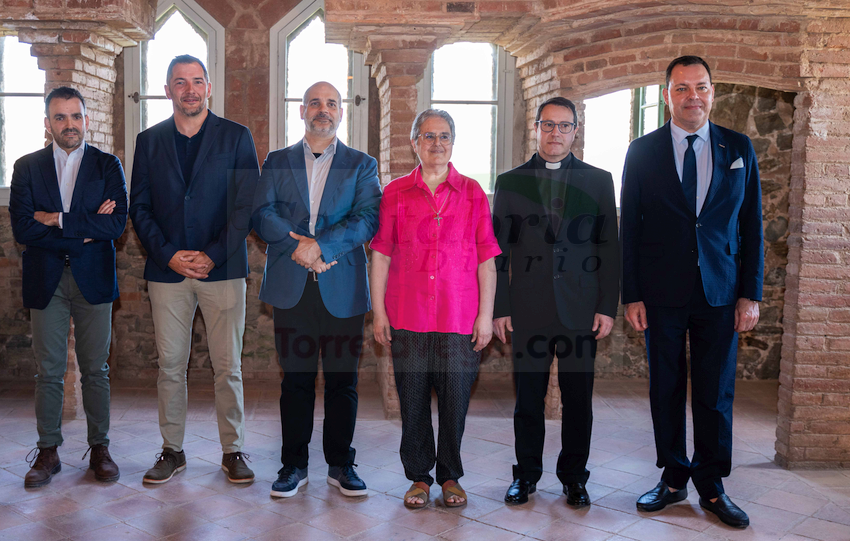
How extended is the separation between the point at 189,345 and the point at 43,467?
39.5 inches

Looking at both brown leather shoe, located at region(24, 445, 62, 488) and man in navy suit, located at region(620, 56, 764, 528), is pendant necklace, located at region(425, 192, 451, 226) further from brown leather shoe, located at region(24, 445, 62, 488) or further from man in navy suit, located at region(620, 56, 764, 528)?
brown leather shoe, located at region(24, 445, 62, 488)

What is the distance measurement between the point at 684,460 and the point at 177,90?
3.17 metres

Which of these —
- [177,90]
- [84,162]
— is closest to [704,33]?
[177,90]

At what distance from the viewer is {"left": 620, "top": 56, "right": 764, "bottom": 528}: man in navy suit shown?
11.2 ft

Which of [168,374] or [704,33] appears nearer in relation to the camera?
[168,374]

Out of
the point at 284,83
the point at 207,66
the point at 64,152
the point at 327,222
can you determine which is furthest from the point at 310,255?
the point at 207,66

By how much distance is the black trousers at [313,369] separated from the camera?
357cm

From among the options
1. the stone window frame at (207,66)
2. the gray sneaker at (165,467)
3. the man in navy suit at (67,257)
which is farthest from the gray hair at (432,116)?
the stone window frame at (207,66)

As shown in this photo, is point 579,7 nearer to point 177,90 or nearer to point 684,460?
point 177,90

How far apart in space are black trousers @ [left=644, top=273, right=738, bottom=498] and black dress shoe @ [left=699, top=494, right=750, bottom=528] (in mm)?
35

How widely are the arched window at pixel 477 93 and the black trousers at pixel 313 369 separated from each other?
10.3 ft

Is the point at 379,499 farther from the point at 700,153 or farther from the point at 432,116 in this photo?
the point at 700,153

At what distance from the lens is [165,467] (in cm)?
381

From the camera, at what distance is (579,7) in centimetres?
445
